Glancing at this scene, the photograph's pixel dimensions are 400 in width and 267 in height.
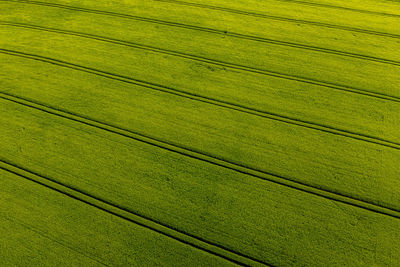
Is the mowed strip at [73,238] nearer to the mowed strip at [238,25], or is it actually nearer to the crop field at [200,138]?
the crop field at [200,138]

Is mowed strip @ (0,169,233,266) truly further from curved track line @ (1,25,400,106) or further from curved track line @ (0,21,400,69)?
curved track line @ (0,21,400,69)

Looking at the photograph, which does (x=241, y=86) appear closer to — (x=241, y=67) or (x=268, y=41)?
(x=241, y=67)

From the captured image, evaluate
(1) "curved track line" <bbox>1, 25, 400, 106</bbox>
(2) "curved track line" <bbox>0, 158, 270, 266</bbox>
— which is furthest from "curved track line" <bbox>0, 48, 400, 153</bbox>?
(2) "curved track line" <bbox>0, 158, 270, 266</bbox>

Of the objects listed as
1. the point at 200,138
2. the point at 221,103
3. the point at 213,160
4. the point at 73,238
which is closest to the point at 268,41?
the point at 221,103

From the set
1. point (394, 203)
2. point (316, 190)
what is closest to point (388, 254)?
point (394, 203)

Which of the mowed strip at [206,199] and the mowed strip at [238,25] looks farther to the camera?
the mowed strip at [238,25]

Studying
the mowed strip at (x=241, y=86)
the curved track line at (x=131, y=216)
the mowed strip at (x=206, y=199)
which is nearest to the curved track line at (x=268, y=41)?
the mowed strip at (x=241, y=86)
